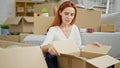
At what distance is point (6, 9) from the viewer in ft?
20.6

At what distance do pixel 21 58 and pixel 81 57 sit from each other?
343 millimetres

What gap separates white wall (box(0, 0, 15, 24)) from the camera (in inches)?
246

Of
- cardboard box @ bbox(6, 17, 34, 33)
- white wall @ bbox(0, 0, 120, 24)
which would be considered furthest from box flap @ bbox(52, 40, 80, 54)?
white wall @ bbox(0, 0, 120, 24)

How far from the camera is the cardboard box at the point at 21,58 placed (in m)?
1.05

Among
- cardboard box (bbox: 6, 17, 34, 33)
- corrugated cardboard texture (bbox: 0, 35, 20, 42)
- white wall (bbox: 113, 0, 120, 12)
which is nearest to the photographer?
corrugated cardboard texture (bbox: 0, 35, 20, 42)

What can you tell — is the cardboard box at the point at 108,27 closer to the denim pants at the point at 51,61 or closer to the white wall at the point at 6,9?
the denim pants at the point at 51,61

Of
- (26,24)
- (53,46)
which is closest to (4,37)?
(26,24)

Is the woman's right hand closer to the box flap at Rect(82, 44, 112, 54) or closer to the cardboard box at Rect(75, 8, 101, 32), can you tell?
the box flap at Rect(82, 44, 112, 54)

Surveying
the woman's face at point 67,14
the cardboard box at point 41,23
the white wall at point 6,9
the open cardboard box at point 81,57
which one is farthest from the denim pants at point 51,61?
the white wall at point 6,9

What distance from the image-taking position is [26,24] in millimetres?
3711

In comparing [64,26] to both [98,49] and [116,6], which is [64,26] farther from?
[116,6]

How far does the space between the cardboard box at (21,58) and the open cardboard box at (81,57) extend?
0.13 metres

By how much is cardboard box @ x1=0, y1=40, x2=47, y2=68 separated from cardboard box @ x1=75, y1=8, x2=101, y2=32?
1.50 metres

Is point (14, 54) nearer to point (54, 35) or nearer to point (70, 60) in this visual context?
point (70, 60)
